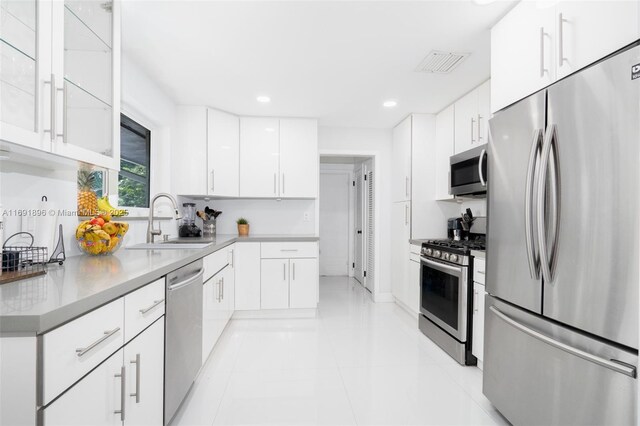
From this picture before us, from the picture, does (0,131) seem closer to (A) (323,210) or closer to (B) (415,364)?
(B) (415,364)

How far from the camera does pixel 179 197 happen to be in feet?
12.1

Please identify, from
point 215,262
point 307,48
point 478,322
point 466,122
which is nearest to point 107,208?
point 215,262

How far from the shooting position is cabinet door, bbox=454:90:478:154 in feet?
9.52

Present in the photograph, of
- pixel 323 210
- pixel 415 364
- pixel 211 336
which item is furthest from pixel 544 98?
pixel 323 210

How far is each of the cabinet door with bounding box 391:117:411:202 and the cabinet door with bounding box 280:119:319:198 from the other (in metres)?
1.06

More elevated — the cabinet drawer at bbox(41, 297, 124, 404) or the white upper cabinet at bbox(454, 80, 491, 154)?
the white upper cabinet at bbox(454, 80, 491, 154)

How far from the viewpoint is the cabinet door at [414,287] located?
3468mm

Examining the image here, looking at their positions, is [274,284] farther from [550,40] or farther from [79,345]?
[550,40]

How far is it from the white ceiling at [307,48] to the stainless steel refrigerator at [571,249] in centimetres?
78

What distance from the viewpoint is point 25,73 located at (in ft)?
3.71

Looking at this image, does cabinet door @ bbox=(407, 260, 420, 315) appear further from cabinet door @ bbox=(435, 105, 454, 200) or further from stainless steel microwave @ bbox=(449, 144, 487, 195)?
stainless steel microwave @ bbox=(449, 144, 487, 195)

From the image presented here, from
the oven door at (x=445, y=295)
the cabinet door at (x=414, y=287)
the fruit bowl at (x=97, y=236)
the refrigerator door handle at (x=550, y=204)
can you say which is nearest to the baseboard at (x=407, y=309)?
the cabinet door at (x=414, y=287)

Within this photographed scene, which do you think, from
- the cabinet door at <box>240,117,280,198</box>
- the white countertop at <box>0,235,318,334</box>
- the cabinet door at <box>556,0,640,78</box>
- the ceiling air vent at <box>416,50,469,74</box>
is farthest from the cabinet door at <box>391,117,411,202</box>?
the white countertop at <box>0,235,318,334</box>

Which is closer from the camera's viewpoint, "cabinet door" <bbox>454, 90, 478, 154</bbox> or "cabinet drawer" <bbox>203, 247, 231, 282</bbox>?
"cabinet drawer" <bbox>203, 247, 231, 282</bbox>
